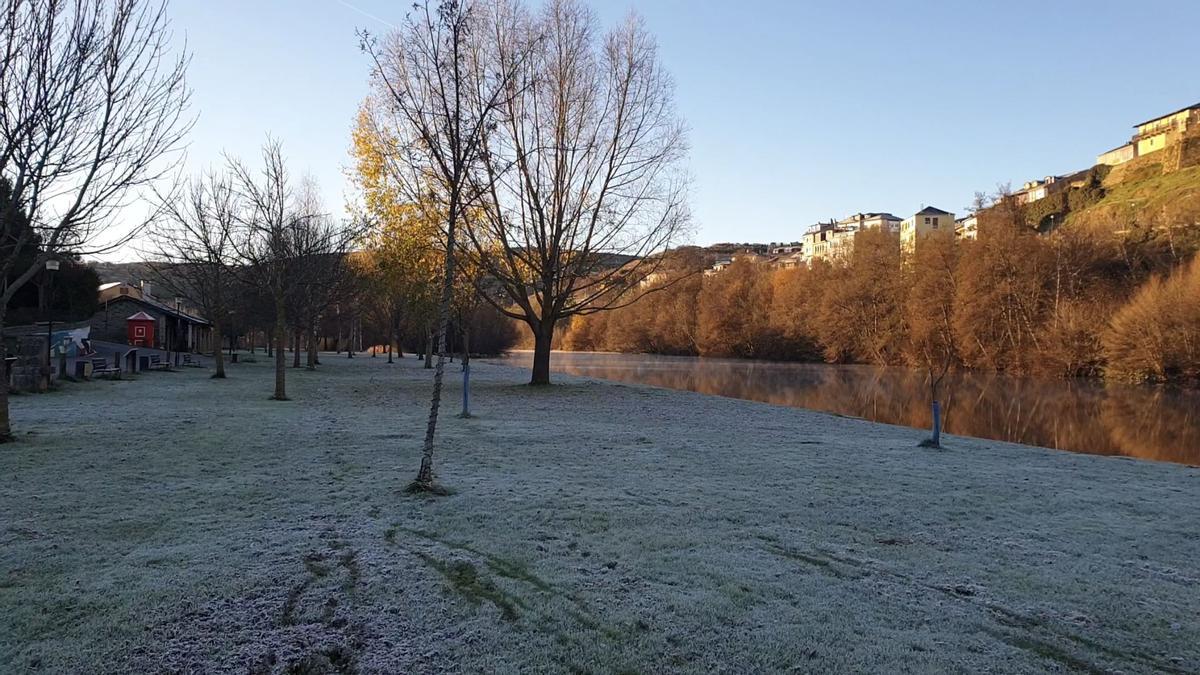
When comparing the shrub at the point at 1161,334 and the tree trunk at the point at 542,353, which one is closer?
the tree trunk at the point at 542,353

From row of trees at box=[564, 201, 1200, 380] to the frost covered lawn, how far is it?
1085 inches

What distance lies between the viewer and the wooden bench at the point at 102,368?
2336 cm

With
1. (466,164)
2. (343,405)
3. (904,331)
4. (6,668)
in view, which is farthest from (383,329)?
(6,668)

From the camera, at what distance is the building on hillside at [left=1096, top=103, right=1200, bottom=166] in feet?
318

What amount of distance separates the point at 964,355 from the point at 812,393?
29581mm

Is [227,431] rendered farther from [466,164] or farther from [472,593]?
[472,593]

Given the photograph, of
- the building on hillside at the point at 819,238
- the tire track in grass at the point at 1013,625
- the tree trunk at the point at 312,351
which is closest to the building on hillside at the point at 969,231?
the tree trunk at the point at 312,351

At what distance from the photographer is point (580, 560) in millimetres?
5230

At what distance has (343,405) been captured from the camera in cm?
1698

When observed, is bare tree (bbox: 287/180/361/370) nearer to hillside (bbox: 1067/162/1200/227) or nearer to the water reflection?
the water reflection

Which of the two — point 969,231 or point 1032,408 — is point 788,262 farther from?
point 1032,408

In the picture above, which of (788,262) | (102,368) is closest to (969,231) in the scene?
(102,368)

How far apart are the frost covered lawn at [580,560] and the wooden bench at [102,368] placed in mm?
15174

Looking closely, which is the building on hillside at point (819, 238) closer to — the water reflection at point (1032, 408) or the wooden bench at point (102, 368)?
the water reflection at point (1032, 408)
